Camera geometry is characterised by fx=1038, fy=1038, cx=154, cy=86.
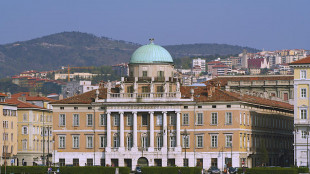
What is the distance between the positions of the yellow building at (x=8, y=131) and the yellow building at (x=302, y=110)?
1752 inches

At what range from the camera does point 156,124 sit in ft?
446

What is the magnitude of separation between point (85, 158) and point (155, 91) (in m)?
12.9

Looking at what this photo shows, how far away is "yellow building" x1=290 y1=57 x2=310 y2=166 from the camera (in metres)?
131

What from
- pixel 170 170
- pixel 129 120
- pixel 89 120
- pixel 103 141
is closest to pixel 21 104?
pixel 89 120

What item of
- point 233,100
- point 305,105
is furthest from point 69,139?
point 305,105

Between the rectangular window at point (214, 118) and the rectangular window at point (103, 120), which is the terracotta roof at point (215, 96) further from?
the rectangular window at point (103, 120)

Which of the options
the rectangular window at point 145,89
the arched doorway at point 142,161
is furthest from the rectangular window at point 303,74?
the arched doorway at point 142,161

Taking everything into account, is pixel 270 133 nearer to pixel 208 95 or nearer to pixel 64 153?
pixel 208 95

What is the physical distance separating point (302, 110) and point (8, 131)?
161 ft

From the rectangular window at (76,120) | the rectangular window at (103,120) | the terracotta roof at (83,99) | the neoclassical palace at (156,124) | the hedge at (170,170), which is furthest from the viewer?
the terracotta roof at (83,99)

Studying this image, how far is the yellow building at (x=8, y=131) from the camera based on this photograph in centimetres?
15450

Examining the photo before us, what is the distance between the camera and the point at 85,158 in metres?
138

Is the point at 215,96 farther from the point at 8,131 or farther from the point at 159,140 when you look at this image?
the point at 8,131

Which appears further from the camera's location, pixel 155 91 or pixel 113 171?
pixel 155 91
